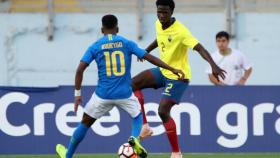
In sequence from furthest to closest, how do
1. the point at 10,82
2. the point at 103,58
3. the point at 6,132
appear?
the point at 10,82, the point at 6,132, the point at 103,58

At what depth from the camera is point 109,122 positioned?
1587 centimetres

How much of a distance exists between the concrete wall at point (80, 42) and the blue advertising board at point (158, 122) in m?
4.71

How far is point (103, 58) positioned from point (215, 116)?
371cm

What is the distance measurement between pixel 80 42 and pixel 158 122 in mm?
5570

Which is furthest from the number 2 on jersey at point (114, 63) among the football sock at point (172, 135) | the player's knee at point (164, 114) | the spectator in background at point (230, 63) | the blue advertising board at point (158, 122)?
the spectator in background at point (230, 63)

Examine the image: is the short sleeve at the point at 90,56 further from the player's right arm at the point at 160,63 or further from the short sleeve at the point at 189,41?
the short sleeve at the point at 189,41

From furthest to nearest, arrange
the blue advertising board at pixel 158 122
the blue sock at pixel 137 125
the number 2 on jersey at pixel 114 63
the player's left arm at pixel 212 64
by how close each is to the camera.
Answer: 1. the blue advertising board at pixel 158 122
2. the blue sock at pixel 137 125
3. the player's left arm at pixel 212 64
4. the number 2 on jersey at pixel 114 63

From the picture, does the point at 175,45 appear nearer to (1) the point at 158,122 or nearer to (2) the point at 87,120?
(2) the point at 87,120

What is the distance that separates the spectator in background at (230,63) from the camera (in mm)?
17047

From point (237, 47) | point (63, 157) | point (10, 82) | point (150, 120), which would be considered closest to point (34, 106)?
point (150, 120)

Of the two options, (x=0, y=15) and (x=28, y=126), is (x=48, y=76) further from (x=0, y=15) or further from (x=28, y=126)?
(x=28, y=126)

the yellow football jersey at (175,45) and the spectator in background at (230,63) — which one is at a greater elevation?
the yellow football jersey at (175,45)

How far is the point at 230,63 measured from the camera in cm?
1709

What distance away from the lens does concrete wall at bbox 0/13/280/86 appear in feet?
68.0
